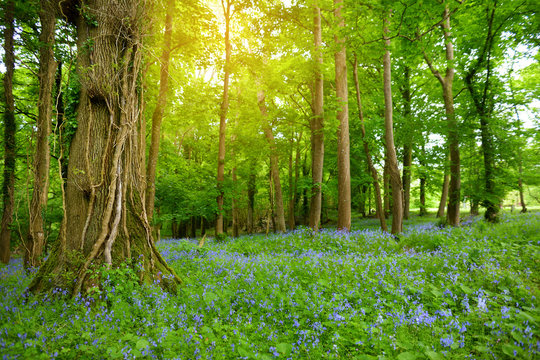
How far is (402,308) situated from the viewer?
3666mm

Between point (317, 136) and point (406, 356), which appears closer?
point (406, 356)

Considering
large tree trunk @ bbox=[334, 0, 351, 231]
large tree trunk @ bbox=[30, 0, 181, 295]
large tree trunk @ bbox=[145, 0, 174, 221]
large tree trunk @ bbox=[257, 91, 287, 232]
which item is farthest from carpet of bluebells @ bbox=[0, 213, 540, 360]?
large tree trunk @ bbox=[257, 91, 287, 232]

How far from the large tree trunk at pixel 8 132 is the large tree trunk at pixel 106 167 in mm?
6023

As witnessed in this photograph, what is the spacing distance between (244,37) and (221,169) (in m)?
6.85

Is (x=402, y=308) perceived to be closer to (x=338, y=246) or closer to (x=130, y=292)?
(x=338, y=246)

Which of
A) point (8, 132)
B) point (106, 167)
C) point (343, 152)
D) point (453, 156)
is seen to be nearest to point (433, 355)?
point (106, 167)

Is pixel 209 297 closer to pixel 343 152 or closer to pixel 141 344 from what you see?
pixel 141 344

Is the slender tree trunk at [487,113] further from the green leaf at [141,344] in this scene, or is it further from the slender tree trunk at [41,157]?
the slender tree trunk at [41,157]

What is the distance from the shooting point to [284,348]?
3.00 m

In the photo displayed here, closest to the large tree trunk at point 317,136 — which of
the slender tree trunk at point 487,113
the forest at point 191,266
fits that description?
the forest at point 191,266

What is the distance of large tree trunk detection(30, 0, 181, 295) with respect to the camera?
14.2 ft

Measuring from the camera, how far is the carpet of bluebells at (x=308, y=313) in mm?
2840

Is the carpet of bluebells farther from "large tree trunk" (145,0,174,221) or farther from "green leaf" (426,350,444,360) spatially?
"large tree trunk" (145,0,174,221)

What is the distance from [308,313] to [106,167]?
4.51 metres
